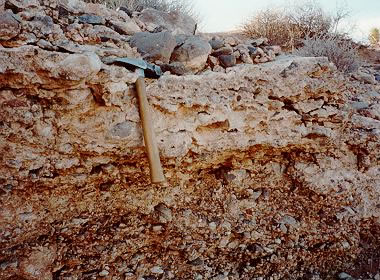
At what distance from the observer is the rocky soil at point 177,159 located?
190 centimetres

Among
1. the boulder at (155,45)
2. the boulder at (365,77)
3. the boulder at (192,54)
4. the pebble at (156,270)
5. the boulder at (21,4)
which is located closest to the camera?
the boulder at (21,4)

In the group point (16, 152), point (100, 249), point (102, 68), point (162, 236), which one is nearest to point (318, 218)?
point (162, 236)

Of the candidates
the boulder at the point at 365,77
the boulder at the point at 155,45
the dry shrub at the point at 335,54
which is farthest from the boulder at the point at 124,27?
the boulder at the point at 365,77

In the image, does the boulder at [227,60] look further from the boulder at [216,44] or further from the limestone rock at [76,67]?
the limestone rock at [76,67]

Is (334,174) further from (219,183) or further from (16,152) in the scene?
(16,152)

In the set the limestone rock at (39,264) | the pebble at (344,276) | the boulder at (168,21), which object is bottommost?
the pebble at (344,276)

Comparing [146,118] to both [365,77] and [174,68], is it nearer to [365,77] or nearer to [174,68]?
[174,68]

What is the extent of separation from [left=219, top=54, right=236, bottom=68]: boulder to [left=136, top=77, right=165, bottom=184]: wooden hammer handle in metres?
0.82

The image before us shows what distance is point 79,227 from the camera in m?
2.11

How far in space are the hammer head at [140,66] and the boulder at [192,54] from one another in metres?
0.38

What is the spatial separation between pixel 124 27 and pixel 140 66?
70cm

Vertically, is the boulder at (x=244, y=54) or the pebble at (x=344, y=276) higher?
the boulder at (x=244, y=54)

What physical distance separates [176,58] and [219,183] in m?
1.00

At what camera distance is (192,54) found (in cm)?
246
